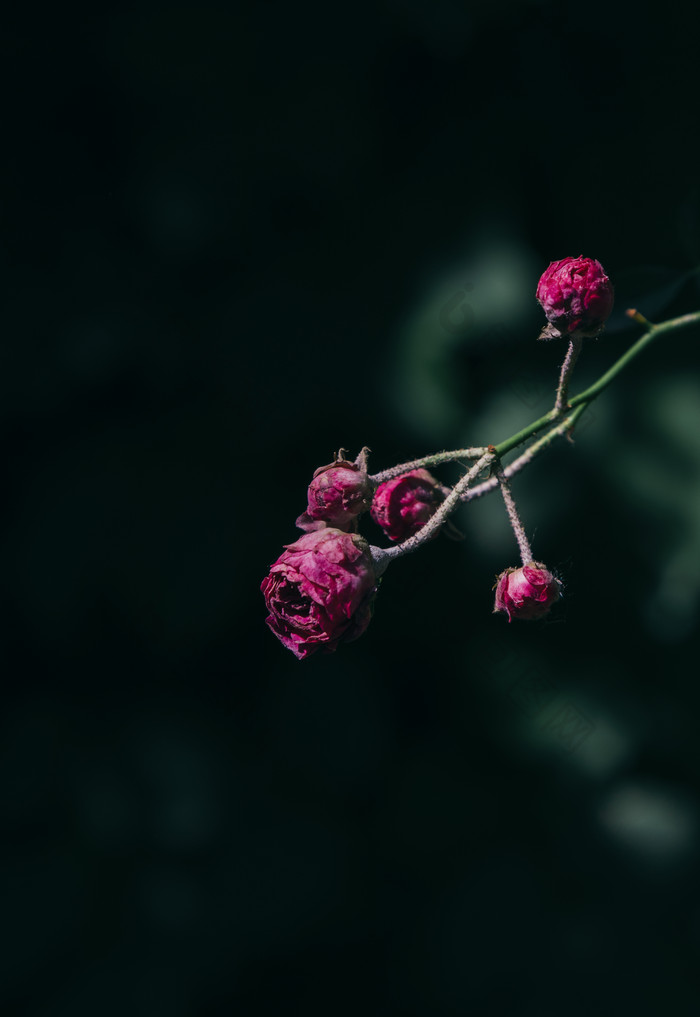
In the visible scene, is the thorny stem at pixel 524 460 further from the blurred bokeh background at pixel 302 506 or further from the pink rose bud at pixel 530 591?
the blurred bokeh background at pixel 302 506

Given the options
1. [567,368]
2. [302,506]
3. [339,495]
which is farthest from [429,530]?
[302,506]

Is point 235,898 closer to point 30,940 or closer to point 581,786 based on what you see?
point 30,940

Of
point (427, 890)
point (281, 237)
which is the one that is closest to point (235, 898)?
point (427, 890)

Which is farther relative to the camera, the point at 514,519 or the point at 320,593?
the point at 514,519

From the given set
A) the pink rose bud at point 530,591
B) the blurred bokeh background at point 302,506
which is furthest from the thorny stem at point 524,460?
the blurred bokeh background at point 302,506

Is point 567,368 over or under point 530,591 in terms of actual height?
over

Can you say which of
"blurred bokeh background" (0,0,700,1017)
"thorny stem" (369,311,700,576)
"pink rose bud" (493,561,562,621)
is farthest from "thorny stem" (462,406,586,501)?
"blurred bokeh background" (0,0,700,1017)

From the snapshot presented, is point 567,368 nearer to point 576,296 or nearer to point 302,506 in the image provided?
point 576,296
